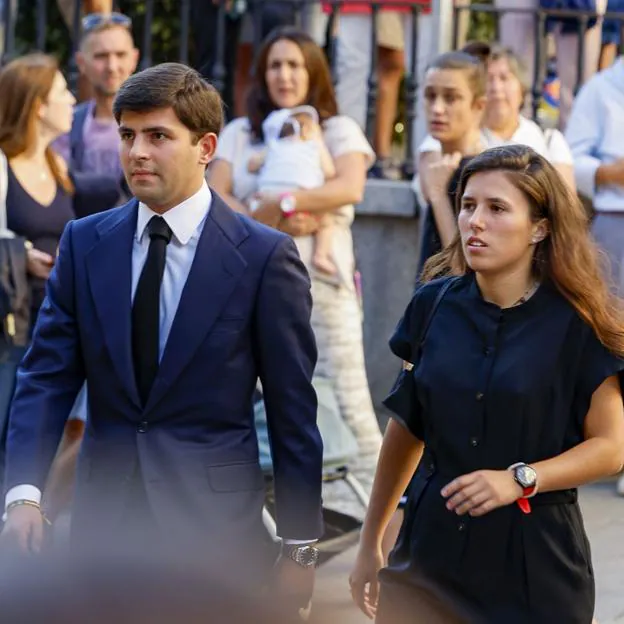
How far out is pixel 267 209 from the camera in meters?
6.97

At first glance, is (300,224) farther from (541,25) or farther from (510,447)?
(510,447)

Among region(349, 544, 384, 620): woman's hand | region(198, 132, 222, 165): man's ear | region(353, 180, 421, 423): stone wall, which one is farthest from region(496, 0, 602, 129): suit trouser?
region(349, 544, 384, 620): woman's hand

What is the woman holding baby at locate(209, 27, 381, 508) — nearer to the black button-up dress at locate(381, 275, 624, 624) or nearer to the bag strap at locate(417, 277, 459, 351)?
the bag strap at locate(417, 277, 459, 351)

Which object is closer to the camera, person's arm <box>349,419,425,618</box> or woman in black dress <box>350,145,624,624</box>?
woman in black dress <box>350,145,624,624</box>

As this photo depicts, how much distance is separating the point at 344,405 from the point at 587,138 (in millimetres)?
1860

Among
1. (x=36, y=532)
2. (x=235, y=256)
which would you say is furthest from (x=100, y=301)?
(x=36, y=532)

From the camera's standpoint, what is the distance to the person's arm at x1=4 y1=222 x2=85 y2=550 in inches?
153

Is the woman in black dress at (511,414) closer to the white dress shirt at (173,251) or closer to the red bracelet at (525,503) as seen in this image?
the red bracelet at (525,503)

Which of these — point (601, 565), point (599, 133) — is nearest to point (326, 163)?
point (599, 133)

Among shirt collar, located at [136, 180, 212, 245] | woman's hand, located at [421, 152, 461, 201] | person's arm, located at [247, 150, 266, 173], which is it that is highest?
shirt collar, located at [136, 180, 212, 245]

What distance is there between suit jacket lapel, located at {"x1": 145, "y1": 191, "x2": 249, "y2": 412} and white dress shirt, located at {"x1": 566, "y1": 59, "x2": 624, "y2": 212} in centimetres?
394

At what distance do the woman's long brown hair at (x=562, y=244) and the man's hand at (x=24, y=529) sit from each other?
1378 millimetres

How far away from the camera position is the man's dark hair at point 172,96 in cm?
385

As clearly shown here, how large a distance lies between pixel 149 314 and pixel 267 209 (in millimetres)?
3158
